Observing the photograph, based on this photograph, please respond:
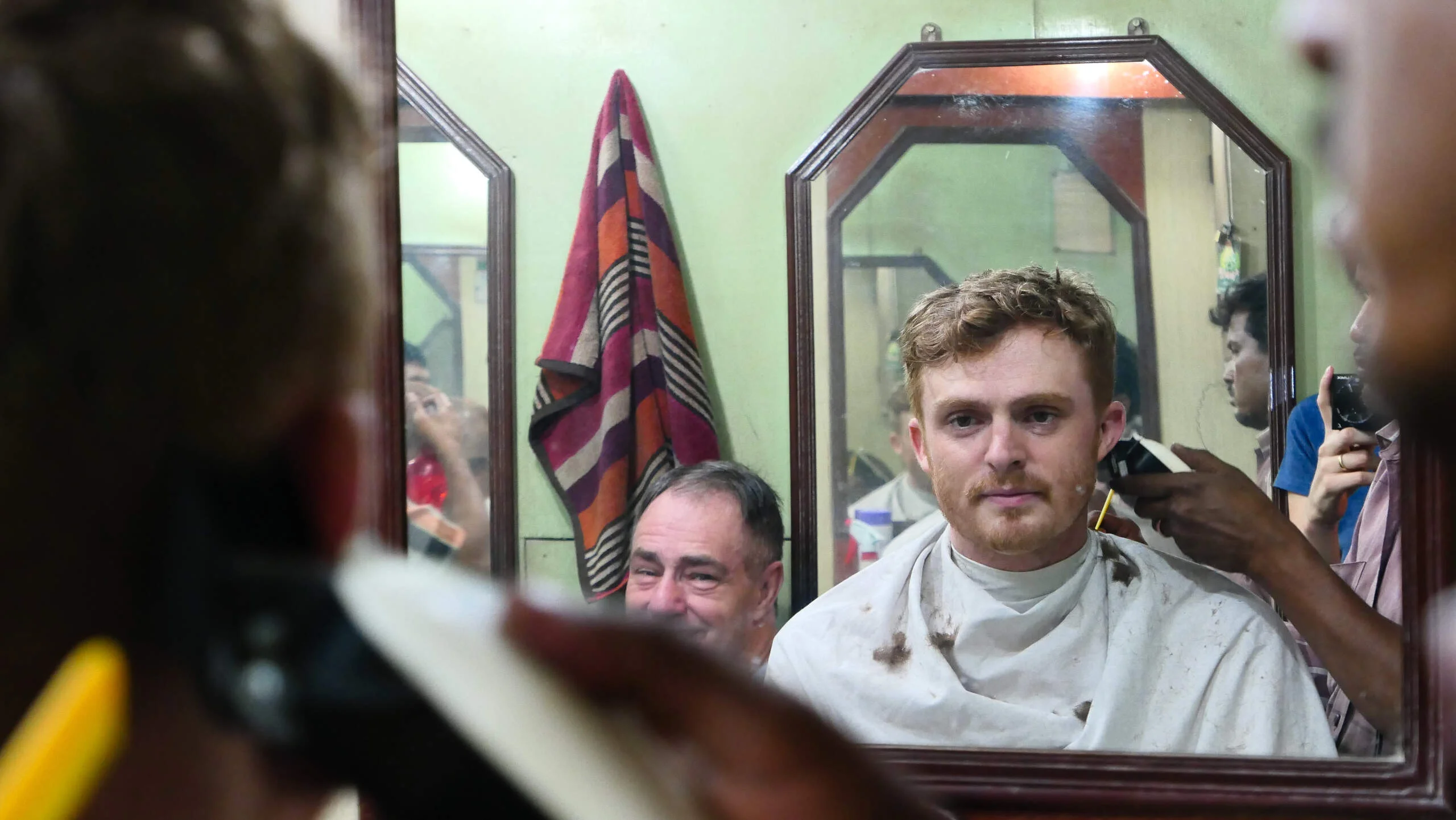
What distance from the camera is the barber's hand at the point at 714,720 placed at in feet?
0.85

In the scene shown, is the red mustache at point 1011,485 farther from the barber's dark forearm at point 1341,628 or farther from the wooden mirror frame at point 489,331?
the wooden mirror frame at point 489,331

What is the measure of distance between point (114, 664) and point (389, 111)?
13.7 inches

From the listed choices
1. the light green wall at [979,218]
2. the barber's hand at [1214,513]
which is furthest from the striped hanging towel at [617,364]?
the barber's hand at [1214,513]

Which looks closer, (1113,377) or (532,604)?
(532,604)

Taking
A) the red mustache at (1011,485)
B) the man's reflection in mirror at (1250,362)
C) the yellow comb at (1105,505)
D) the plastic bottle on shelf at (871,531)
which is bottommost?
the plastic bottle on shelf at (871,531)

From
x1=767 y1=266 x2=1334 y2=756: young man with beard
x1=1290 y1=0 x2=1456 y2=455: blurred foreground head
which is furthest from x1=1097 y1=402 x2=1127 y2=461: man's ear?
x1=1290 y1=0 x2=1456 y2=455: blurred foreground head

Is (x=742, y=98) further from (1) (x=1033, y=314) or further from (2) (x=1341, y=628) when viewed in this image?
(2) (x=1341, y=628)

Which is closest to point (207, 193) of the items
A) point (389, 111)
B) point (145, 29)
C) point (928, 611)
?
point (145, 29)

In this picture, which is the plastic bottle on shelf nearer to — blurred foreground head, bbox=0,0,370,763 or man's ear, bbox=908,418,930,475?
man's ear, bbox=908,418,930,475

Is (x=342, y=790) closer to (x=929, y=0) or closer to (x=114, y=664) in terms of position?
(x=114, y=664)

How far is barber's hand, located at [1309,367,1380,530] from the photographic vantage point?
51 centimetres

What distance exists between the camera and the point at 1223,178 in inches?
20.3

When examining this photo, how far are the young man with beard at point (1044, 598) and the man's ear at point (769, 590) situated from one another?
2 centimetres

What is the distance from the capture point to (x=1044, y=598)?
53 cm
